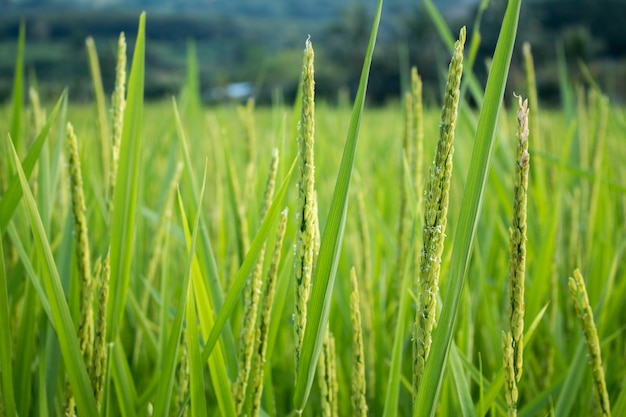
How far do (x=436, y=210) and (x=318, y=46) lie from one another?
101 feet

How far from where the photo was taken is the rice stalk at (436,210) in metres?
0.28

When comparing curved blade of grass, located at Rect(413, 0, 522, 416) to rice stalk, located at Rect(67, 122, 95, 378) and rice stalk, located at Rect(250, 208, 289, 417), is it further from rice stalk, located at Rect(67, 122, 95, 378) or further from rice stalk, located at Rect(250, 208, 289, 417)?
rice stalk, located at Rect(67, 122, 95, 378)

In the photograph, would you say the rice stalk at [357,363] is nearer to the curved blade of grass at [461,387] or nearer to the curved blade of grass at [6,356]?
the curved blade of grass at [461,387]

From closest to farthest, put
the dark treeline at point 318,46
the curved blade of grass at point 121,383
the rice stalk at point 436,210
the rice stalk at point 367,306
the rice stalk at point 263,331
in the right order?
1. the rice stalk at point 436,210
2. the rice stalk at point 263,331
3. the curved blade of grass at point 121,383
4. the rice stalk at point 367,306
5. the dark treeline at point 318,46

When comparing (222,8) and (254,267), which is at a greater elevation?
(222,8)

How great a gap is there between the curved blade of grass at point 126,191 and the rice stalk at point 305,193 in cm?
20

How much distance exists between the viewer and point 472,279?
0.87 metres

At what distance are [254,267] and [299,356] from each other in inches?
3.3

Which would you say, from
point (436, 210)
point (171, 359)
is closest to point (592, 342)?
point (436, 210)

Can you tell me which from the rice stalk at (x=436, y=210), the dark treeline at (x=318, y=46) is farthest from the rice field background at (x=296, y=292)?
the dark treeline at (x=318, y=46)

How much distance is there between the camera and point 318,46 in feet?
97.6

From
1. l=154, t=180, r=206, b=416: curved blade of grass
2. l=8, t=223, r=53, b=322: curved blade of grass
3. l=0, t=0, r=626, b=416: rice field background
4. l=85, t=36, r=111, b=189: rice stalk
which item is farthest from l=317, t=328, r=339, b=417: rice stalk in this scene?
l=85, t=36, r=111, b=189: rice stalk

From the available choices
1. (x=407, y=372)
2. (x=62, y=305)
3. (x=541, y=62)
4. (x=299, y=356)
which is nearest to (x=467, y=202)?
(x=299, y=356)

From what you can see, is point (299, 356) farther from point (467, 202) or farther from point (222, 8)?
point (222, 8)
